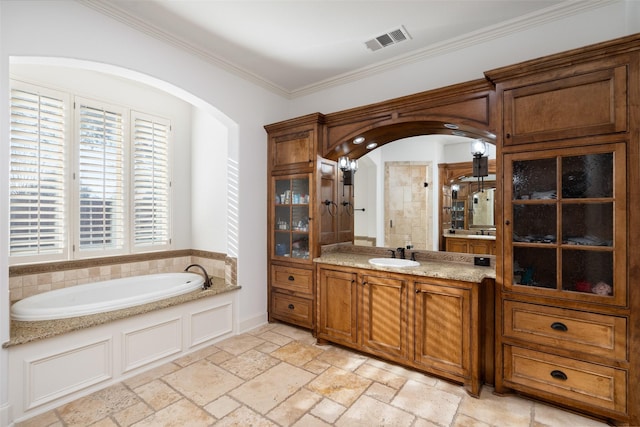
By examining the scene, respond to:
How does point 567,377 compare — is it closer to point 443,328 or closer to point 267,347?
point 443,328

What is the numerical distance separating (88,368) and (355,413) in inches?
79.4

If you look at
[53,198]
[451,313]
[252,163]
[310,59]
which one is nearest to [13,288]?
[53,198]

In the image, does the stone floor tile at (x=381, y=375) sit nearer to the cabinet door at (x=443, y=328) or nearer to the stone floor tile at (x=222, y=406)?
the cabinet door at (x=443, y=328)

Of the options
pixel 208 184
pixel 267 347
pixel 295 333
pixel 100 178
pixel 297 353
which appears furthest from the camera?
pixel 208 184

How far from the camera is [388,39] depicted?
9.43 ft

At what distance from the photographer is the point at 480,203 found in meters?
2.86

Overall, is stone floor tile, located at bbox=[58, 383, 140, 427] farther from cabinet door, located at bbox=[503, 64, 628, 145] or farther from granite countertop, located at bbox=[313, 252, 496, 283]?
cabinet door, located at bbox=[503, 64, 628, 145]

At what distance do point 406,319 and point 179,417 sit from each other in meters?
1.84

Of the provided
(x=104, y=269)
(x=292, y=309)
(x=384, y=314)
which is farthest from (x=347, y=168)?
(x=104, y=269)

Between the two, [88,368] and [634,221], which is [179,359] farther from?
[634,221]

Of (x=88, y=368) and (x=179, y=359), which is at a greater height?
(x=88, y=368)

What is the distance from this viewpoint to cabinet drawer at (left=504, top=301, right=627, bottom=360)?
74.9 inches

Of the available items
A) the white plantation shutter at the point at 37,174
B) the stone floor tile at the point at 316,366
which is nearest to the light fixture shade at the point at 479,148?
the stone floor tile at the point at 316,366

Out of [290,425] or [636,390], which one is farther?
[290,425]
